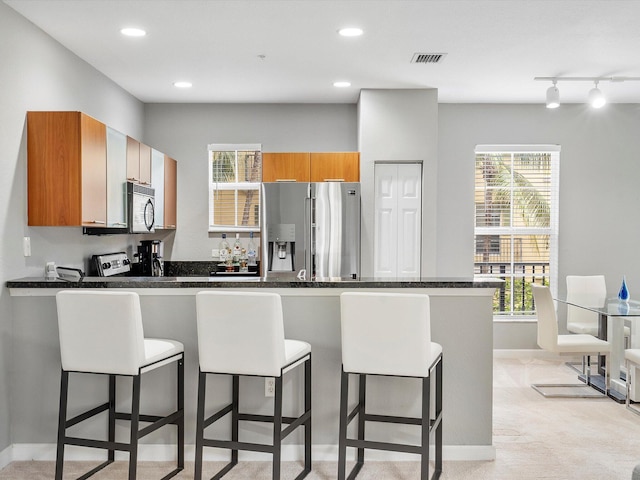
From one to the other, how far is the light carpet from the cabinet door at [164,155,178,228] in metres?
2.94

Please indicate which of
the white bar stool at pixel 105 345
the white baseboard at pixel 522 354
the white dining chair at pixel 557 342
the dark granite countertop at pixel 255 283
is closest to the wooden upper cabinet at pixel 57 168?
the dark granite countertop at pixel 255 283

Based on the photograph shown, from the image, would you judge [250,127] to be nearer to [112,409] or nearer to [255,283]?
[255,283]

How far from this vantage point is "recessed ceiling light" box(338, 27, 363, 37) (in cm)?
393

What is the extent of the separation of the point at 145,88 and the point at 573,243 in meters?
4.63

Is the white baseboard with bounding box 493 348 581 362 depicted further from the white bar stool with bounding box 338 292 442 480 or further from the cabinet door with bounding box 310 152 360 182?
the white bar stool with bounding box 338 292 442 480

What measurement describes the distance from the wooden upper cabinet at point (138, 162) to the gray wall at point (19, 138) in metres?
0.53

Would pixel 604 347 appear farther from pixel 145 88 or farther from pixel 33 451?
pixel 145 88

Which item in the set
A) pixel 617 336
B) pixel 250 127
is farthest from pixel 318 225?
pixel 617 336

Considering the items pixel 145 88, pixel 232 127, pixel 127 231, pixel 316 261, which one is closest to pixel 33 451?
pixel 127 231

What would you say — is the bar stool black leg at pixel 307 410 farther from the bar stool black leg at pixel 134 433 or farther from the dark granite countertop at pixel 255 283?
the bar stool black leg at pixel 134 433

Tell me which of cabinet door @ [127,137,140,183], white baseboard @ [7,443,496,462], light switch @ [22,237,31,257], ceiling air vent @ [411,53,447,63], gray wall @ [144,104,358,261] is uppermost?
ceiling air vent @ [411,53,447,63]

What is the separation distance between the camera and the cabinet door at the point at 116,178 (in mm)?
4191

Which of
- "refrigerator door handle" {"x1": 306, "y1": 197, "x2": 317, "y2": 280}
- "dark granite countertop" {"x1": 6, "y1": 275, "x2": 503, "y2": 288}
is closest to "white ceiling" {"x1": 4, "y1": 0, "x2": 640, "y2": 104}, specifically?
"refrigerator door handle" {"x1": 306, "y1": 197, "x2": 317, "y2": 280}

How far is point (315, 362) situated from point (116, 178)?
2.03 meters
